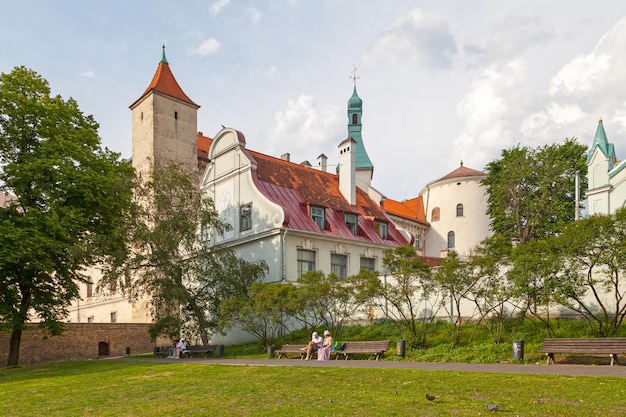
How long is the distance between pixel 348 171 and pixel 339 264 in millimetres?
7310

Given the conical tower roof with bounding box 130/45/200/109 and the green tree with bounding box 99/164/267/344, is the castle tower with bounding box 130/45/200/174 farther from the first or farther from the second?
the green tree with bounding box 99/164/267/344

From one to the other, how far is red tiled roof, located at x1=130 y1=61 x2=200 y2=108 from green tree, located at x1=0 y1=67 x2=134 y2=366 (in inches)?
803

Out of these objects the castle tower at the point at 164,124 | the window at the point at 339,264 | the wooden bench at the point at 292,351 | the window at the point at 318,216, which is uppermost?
the castle tower at the point at 164,124

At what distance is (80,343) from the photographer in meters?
34.5

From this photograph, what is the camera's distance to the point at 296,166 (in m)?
38.6

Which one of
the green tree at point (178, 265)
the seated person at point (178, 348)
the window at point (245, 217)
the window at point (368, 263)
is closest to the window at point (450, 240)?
the window at point (368, 263)

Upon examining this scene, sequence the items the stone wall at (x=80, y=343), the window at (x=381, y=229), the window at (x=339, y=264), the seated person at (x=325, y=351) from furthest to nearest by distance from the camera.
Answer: the window at (x=381, y=229) < the window at (x=339, y=264) < the stone wall at (x=80, y=343) < the seated person at (x=325, y=351)

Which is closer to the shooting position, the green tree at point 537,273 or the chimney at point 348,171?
the green tree at point 537,273

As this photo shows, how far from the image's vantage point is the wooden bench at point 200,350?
26906 millimetres

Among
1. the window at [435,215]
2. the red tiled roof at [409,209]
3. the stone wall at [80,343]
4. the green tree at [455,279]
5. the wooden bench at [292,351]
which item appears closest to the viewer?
the green tree at [455,279]

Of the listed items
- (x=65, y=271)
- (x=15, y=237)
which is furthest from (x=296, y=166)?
(x=15, y=237)

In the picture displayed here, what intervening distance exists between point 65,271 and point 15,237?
4.47 m

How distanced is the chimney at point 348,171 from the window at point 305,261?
269 inches

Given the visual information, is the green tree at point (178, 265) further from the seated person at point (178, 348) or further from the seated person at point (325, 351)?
the seated person at point (325, 351)
